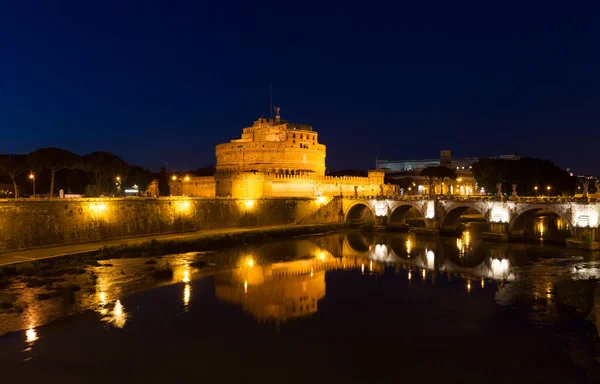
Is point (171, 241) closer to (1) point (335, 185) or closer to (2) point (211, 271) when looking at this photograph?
(2) point (211, 271)

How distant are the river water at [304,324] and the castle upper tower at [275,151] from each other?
26.5 m

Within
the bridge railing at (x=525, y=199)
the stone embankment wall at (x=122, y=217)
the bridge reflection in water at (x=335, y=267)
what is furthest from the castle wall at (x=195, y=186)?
the bridge reflection in water at (x=335, y=267)

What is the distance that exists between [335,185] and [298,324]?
35468 mm

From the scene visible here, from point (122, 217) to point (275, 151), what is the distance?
23999 millimetres

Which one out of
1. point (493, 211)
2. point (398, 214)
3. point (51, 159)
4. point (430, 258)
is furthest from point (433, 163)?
point (51, 159)

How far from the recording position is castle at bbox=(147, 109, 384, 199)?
43969mm

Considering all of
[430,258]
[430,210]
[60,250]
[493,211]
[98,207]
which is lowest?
[430,258]

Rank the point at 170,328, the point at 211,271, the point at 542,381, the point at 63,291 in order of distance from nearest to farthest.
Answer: the point at 542,381 → the point at 170,328 → the point at 63,291 → the point at 211,271

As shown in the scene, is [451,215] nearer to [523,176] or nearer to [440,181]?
[523,176]

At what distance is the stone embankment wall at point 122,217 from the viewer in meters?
23.7

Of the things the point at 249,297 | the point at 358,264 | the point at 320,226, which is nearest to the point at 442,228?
the point at 320,226

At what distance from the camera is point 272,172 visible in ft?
151

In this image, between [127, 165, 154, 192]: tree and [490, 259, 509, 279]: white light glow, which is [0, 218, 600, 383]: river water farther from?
[127, 165, 154, 192]: tree

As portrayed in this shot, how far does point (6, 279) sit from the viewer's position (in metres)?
18.7
